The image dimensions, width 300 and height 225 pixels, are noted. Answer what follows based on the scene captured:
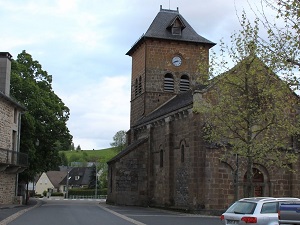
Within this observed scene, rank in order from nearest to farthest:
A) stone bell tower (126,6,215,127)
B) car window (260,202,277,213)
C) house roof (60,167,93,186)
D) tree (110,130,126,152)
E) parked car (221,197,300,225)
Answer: parked car (221,197,300,225) < car window (260,202,277,213) < stone bell tower (126,6,215,127) < tree (110,130,126,152) < house roof (60,167,93,186)

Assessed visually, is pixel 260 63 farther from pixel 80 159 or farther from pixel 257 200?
pixel 80 159

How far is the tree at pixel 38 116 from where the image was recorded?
127ft

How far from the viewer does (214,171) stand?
1172 inches

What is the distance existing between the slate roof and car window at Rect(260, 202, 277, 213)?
30.5 meters

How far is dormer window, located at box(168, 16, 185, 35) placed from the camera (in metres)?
44.0

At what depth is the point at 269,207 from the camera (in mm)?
14023

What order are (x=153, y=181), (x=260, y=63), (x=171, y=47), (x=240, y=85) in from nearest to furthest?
1. (x=260, y=63)
2. (x=240, y=85)
3. (x=153, y=181)
4. (x=171, y=47)

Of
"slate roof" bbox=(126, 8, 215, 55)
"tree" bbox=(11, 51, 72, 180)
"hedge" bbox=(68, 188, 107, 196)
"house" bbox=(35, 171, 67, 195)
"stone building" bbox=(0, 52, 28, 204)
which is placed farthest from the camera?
"house" bbox=(35, 171, 67, 195)

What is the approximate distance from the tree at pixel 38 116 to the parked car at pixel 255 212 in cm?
2639

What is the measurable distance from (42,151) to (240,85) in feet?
78.3

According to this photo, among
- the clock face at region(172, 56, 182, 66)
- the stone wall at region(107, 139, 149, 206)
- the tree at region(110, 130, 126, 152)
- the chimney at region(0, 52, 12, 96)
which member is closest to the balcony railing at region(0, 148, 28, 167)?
the chimney at region(0, 52, 12, 96)

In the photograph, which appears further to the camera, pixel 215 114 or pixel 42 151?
A: pixel 42 151

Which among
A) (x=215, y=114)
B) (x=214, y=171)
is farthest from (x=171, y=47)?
(x=215, y=114)

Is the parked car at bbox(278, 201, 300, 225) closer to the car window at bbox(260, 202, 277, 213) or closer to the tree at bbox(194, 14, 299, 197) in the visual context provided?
the car window at bbox(260, 202, 277, 213)
